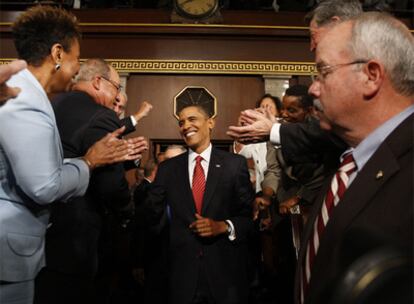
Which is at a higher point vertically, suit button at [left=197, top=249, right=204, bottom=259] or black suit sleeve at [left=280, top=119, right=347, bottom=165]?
black suit sleeve at [left=280, top=119, right=347, bottom=165]

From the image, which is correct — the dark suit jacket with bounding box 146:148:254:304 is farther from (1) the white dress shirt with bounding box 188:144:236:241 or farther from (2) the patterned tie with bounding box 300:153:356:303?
(2) the patterned tie with bounding box 300:153:356:303

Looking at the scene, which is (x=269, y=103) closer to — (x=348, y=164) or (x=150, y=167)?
(x=150, y=167)

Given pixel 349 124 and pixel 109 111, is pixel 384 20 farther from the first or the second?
pixel 109 111

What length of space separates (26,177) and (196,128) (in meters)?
1.83

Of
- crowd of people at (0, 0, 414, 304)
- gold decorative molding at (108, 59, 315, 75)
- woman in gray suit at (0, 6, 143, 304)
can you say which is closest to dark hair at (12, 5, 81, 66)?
crowd of people at (0, 0, 414, 304)

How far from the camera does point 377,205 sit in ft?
3.59

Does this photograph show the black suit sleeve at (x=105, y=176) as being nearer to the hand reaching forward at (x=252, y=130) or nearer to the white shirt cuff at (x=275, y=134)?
the hand reaching forward at (x=252, y=130)

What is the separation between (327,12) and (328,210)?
4.91ft

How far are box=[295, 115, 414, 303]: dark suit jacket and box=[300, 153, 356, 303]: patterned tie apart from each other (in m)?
0.14

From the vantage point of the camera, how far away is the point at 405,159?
1115 millimetres

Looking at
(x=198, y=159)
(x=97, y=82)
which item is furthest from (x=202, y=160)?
(x=97, y=82)

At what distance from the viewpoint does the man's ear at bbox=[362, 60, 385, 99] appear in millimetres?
1275

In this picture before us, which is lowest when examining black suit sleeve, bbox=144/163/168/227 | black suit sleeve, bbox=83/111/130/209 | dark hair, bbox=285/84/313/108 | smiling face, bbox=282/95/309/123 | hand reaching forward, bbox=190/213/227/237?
hand reaching forward, bbox=190/213/227/237

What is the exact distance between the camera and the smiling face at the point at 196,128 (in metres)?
3.14
